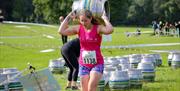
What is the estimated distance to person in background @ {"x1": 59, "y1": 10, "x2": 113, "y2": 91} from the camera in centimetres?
893

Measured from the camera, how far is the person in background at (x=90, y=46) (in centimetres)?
893

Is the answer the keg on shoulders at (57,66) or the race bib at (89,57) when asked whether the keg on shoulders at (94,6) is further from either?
the keg on shoulders at (57,66)

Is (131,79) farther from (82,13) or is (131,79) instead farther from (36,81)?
(82,13)

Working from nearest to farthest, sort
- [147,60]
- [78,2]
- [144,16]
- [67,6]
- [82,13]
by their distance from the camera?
[82,13], [78,2], [147,60], [67,6], [144,16]

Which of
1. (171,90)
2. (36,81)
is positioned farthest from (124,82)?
(36,81)

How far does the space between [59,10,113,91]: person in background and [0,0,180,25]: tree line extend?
78328 millimetres

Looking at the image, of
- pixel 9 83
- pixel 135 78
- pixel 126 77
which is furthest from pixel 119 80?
pixel 9 83

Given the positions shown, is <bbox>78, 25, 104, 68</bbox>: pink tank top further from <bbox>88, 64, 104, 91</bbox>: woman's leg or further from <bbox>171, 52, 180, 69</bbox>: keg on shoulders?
<bbox>171, 52, 180, 69</bbox>: keg on shoulders

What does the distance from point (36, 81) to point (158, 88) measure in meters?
4.25

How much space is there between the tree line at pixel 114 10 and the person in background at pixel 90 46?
257 ft

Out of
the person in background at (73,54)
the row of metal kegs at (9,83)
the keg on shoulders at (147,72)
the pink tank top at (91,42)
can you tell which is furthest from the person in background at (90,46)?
the keg on shoulders at (147,72)

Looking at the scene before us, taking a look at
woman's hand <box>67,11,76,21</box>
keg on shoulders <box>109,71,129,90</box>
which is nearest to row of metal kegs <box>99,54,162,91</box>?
keg on shoulders <box>109,71,129,90</box>

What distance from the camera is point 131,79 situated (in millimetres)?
13109

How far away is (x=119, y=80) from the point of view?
41.6ft
